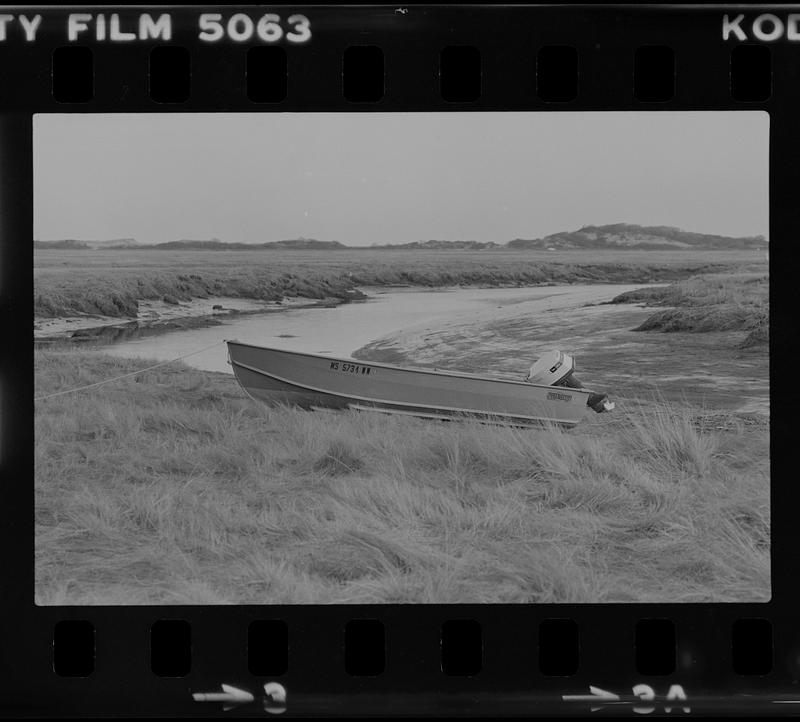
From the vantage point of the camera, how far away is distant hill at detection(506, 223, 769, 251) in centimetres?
405

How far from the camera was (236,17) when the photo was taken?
400cm

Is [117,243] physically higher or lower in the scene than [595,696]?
higher

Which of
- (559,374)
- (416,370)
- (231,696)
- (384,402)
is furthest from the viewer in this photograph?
(384,402)

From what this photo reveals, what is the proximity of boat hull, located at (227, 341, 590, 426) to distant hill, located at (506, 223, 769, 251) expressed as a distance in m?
0.62

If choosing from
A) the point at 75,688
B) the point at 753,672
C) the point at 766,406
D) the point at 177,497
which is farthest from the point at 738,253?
the point at 75,688

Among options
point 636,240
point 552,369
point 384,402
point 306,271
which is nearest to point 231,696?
point 384,402

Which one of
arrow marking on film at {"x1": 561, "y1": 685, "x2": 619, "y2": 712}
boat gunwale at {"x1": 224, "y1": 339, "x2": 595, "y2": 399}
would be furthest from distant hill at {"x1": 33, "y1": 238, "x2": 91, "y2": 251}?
arrow marking on film at {"x1": 561, "y1": 685, "x2": 619, "y2": 712}

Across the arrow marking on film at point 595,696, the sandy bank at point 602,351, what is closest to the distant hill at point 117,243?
the sandy bank at point 602,351

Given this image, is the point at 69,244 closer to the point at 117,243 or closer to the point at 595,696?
the point at 117,243

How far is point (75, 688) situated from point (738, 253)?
133 inches

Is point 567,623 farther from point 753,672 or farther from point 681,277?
point 681,277

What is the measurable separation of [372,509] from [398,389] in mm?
555

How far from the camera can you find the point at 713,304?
13.6ft

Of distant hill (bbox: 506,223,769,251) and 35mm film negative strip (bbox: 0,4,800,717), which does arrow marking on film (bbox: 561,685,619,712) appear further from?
distant hill (bbox: 506,223,769,251)
